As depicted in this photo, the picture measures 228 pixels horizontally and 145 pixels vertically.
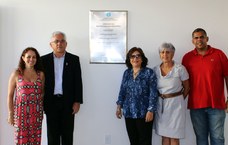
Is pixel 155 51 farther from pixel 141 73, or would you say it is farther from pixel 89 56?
pixel 89 56

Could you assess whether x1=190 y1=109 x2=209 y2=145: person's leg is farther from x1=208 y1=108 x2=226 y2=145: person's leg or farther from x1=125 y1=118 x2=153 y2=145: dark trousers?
x1=125 y1=118 x2=153 y2=145: dark trousers

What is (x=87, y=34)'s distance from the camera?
3.02 m

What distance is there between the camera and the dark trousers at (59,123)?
8.36ft

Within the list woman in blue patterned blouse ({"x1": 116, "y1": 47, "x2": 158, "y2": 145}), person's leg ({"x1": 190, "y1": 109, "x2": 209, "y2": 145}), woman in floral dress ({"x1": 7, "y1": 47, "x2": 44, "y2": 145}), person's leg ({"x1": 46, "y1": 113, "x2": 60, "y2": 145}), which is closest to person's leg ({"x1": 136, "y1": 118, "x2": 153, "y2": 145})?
woman in blue patterned blouse ({"x1": 116, "y1": 47, "x2": 158, "y2": 145})

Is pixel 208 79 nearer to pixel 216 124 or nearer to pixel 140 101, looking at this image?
pixel 216 124

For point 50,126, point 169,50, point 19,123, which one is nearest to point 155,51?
point 169,50

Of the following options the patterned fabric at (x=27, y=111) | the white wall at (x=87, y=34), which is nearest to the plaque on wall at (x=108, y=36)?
the white wall at (x=87, y=34)

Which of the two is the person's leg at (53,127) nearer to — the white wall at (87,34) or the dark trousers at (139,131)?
the white wall at (87,34)

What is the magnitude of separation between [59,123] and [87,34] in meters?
1.12

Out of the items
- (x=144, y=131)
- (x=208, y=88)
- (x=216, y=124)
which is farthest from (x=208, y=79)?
(x=144, y=131)

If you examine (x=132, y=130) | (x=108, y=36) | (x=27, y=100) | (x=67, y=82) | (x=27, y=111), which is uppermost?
(x=108, y=36)

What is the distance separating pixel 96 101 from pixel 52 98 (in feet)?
2.21

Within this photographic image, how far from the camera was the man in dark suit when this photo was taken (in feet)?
8.36

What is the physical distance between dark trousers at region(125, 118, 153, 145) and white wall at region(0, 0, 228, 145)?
0.53 meters
